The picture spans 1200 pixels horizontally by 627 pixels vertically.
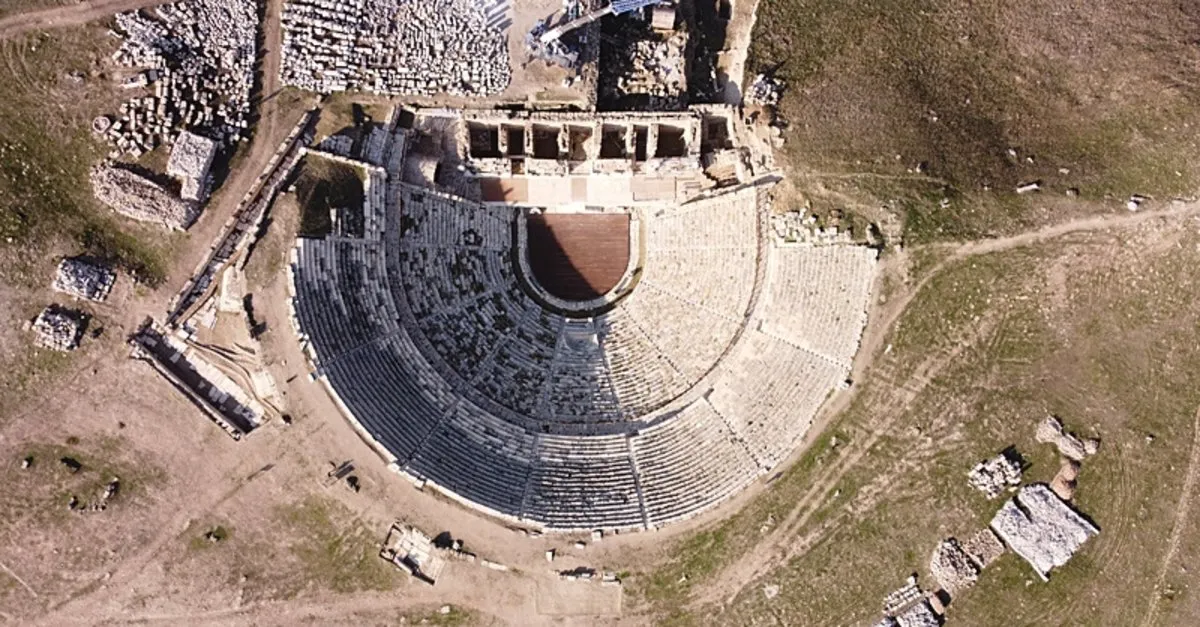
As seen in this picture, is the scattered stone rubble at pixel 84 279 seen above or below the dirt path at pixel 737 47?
below

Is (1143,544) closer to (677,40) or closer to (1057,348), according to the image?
(1057,348)

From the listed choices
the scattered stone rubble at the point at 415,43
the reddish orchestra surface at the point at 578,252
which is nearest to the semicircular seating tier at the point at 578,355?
the reddish orchestra surface at the point at 578,252

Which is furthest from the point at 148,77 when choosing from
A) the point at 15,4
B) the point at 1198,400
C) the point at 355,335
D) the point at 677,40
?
the point at 1198,400

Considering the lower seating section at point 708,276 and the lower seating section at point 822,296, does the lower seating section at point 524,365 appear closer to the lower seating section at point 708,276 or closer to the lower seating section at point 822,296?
the lower seating section at point 708,276

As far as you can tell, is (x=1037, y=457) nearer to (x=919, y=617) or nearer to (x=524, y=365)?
(x=919, y=617)

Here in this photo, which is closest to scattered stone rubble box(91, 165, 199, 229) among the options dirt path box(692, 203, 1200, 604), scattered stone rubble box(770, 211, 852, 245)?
scattered stone rubble box(770, 211, 852, 245)

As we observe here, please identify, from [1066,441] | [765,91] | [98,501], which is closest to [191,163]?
[98,501]

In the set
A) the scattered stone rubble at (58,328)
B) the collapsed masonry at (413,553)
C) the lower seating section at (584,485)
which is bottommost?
the collapsed masonry at (413,553)
